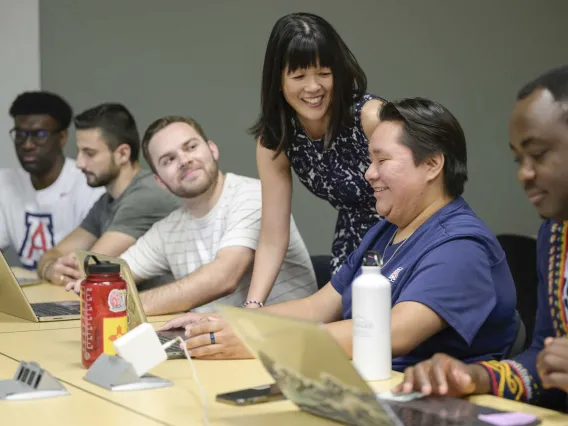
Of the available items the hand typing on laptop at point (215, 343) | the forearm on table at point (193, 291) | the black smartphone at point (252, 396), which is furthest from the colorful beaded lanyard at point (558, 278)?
the forearm on table at point (193, 291)

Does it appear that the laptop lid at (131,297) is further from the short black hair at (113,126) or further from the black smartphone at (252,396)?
the short black hair at (113,126)

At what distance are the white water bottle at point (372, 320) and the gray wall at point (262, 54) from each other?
3007 mm

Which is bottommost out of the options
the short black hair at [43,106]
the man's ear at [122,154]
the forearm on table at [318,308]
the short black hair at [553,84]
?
the forearm on table at [318,308]

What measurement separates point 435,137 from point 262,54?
270 centimetres

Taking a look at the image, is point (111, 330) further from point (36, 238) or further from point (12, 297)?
point (36, 238)

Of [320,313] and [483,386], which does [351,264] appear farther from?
[483,386]

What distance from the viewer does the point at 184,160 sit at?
287 centimetres

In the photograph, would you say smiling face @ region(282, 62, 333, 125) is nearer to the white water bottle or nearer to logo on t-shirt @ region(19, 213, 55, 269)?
the white water bottle

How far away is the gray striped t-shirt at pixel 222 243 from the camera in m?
2.80

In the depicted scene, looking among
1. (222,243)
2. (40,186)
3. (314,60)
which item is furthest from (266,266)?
(40,186)

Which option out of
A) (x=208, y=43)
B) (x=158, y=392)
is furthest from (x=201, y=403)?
(x=208, y=43)

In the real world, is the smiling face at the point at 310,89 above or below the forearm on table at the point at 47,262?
above

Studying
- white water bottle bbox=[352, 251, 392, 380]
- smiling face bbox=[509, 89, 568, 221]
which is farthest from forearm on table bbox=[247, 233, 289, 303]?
smiling face bbox=[509, 89, 568, 221]

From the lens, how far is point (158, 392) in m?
1.56
